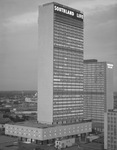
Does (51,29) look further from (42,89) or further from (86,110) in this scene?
(86,110)

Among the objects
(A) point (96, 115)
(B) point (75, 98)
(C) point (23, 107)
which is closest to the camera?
(B) point (75, 98)

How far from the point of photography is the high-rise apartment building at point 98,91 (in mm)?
20609

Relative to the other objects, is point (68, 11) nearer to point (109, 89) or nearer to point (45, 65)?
point (45, 65)

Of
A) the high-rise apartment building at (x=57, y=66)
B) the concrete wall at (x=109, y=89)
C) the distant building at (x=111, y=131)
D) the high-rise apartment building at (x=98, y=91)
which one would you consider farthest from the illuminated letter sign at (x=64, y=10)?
the distant building at (x=111, y=131)

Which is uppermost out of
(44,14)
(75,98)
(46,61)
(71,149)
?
(44,14)

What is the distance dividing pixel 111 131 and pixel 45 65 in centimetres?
573

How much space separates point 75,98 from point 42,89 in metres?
2.44

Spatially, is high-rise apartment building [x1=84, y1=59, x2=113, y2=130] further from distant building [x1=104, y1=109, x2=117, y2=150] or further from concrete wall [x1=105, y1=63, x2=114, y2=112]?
distant building [x1=104, y1=109, x2=117, y2=150]

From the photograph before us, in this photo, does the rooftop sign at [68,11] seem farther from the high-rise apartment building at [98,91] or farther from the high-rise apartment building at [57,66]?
the high-rise apartment building at [98,91]

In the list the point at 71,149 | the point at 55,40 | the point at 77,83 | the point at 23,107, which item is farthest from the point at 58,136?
the point at 23,107

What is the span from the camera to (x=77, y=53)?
16469mm

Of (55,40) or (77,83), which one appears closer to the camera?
(55,40)

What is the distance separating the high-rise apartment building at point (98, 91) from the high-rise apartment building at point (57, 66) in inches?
196

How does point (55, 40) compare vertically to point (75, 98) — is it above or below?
above
